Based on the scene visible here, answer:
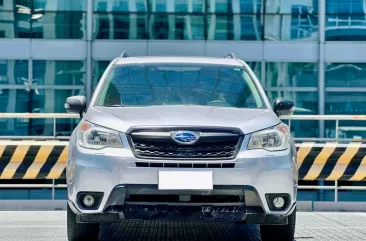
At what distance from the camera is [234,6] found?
87.9 feet

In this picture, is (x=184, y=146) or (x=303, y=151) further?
(x=303, y=151)

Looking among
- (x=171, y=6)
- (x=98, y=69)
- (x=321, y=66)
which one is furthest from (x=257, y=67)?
(x=98, y=69)

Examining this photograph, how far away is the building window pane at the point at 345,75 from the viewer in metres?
26.8

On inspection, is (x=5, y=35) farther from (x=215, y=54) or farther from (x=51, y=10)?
(x=215, y=54)

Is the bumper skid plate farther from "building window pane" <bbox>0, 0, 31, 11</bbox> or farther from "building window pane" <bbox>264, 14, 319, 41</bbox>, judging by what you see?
"building window pane" <bbox>0, 0, 31, 11</bbox>

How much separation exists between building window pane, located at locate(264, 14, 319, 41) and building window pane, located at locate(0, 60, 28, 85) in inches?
317

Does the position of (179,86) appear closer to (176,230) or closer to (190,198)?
(190,198)

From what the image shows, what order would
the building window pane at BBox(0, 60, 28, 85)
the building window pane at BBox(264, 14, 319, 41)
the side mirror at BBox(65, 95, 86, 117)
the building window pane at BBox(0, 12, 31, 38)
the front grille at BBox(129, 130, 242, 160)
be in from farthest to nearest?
the building window pane at BBox(264, 14, 319, 41)
the building window pane at BBox(0, 12, 31, 38)
the building window pane at BBox(0, 60, 28, 85)
the side mirror at BBox(65, 95, 86, 117)
the front grille at BBox(129, 130, 242, 160)

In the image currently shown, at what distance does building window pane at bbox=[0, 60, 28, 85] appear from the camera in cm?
2632

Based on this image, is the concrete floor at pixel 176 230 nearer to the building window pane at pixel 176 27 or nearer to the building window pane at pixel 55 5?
the building window pane at pixel 176 27

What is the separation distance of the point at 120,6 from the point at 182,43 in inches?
94.4

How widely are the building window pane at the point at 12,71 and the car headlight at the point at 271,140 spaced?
68.0 feet

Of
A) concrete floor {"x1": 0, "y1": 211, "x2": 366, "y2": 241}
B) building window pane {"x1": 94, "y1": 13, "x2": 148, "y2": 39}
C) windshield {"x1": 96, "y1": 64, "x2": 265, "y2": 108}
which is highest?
building window pane {"x1": 94, "y1": 13, "x2": 148, "y2": 39}

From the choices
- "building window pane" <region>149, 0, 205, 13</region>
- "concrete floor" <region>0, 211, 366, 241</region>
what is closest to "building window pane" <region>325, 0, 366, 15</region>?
"building window pane" <region>149, 0, 205, 13</region>
